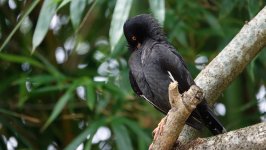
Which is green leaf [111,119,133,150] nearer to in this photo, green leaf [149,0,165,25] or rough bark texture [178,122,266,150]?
green leaf [149,0,165,25]

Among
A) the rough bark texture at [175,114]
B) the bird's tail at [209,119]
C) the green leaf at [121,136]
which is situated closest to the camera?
the rough bark texture at [175,114]

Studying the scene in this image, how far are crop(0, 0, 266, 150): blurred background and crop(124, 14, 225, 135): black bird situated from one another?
664 mm

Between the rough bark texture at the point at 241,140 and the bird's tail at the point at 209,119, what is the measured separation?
31 centimetres

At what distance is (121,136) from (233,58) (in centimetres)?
135

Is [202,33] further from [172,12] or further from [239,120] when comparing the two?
[239,120]

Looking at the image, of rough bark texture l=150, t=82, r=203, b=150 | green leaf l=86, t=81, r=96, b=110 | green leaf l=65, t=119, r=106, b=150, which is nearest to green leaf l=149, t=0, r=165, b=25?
rough bark texture l=150, t=82, r=203, b=150

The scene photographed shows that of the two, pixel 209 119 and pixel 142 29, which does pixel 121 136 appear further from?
pixel 209 119

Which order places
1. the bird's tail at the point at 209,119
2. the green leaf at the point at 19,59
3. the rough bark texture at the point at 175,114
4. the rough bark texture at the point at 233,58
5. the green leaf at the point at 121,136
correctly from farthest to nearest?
1. the green leaf at the point at 19,59
2. the green leaf at the point at 121,136
3. the rough bark texture at the point at 233,58
4. the bird's tail at the point at 209,119
5. the rough bark texture at the point at 175,114

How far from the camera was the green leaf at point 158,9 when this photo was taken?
3660mm

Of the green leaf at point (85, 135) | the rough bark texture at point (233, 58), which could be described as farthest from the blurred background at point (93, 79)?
the rough bark texture at point (233, 58)

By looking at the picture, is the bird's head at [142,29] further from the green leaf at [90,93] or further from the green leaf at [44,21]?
the green leaf at [90,93]

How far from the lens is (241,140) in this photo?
2.97 meters

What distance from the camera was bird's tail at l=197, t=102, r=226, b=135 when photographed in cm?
343

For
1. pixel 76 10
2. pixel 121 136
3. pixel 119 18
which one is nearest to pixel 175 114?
pixel 119 18
